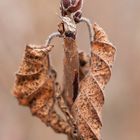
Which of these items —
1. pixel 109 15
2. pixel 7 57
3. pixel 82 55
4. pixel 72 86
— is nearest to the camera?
pixel 72 86

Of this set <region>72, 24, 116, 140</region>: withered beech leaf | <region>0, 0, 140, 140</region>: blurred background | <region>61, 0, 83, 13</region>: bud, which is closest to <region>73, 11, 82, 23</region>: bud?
<region>61, 0, 83, 13</region>: bud

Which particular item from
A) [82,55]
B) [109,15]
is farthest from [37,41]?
[82,55]

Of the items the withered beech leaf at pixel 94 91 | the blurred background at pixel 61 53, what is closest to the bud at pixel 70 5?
the withered beech leaf at pixel 94 91

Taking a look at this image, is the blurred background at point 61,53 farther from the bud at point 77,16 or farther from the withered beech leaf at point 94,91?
the bud at point 77,16

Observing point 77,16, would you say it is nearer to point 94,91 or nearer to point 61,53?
point 94,91

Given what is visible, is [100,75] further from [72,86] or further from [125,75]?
[125,75]

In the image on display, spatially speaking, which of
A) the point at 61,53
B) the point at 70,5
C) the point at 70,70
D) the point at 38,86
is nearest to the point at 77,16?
the point at 70,5
